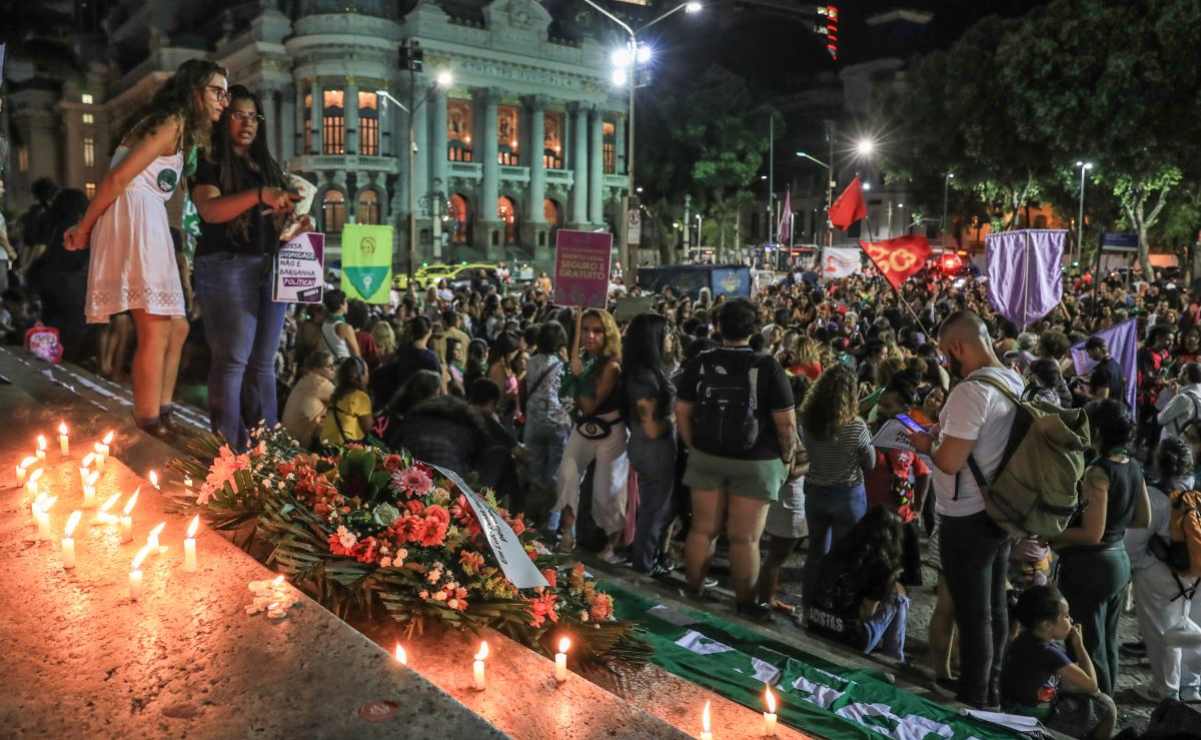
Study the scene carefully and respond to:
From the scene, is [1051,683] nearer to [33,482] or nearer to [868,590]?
[868,590]

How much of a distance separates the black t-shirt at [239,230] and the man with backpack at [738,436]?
104 inches

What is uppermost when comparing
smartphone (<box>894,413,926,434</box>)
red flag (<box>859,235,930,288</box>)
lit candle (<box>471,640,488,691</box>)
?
red flag (<box>859,235,930,288</box>)

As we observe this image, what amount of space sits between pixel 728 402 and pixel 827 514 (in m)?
1.16

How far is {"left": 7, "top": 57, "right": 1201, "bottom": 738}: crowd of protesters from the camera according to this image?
4.72m

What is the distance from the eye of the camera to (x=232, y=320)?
4801mm

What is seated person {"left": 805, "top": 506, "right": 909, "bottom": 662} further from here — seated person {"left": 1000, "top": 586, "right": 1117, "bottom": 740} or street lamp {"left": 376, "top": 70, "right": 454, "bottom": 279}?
street lamp {"left": 376, "top": 70, "right": 454, "bottom": 279}

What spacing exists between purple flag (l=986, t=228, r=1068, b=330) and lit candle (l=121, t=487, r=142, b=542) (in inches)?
396

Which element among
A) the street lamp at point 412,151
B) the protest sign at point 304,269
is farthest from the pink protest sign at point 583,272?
the street lamp at point 412,151

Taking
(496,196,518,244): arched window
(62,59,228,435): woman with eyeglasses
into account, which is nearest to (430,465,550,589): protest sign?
(62,59,228,435): woman with eyeglasses

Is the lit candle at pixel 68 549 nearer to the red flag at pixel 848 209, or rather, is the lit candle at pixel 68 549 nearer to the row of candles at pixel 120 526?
the row of candles at pixel 120 526

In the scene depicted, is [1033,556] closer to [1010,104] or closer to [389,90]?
[1010,104]

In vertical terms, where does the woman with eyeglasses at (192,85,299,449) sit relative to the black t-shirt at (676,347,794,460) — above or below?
above

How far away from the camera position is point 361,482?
3.54 meters

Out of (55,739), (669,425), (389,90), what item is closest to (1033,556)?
(669,425)
